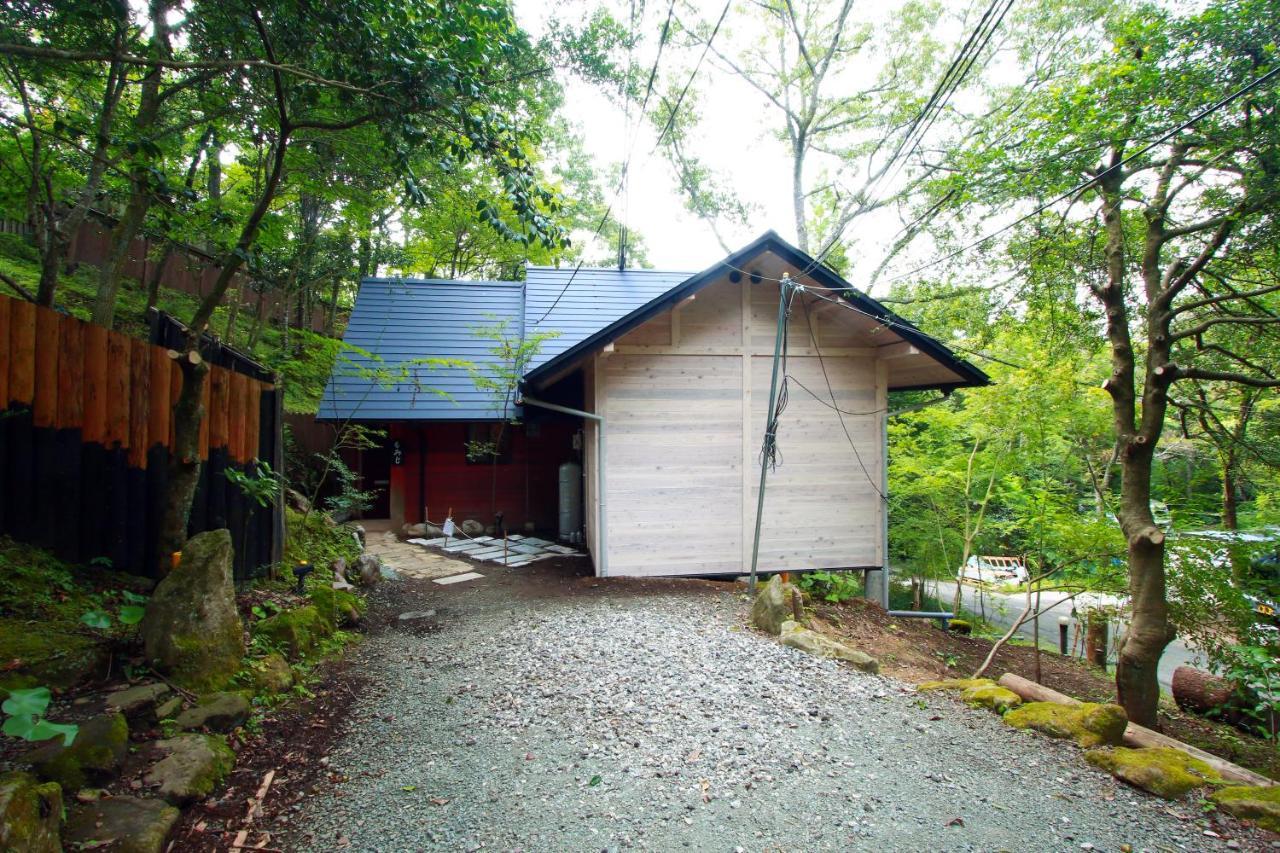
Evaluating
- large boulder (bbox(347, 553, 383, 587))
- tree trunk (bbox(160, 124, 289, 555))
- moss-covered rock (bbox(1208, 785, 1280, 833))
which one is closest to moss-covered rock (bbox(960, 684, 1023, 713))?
moss-covered rock (bbox(1208, 785, 1280, 833))

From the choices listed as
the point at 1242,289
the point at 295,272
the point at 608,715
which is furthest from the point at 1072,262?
the point at 295,272

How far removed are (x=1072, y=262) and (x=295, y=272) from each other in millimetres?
13810

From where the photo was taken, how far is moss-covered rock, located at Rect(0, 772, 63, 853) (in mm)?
1627

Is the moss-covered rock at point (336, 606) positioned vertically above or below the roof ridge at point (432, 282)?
below

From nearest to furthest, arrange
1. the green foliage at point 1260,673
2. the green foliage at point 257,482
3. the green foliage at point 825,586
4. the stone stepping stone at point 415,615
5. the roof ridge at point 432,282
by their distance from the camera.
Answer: the green foliage at point 257,482, the green foliage at point 1260,673, the stone stepping stone at point 415,615, the green foliage at point 825,586, the roof ridge at point 432,282

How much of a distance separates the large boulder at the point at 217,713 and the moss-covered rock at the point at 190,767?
0.13 meters

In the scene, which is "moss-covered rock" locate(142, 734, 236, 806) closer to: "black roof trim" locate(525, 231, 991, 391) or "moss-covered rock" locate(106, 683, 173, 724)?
"moss-covered rock" locate(106, 683, 173, 724)

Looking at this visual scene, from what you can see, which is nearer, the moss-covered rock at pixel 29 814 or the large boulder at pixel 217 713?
the moss-covered rock at pixel 29 814

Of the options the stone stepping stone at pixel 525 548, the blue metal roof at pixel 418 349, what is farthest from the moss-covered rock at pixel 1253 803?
the blue metal roof at pixel 418 349

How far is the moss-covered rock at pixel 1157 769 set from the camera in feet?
9.29

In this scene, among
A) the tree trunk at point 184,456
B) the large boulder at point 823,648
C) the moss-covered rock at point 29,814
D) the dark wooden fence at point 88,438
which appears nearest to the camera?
the moss-covered rock at point 29,814

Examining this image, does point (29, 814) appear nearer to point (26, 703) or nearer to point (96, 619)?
point (26, 703)

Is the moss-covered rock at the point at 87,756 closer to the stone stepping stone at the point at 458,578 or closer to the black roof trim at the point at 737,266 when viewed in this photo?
the stone stepping stone at the point at 458,578

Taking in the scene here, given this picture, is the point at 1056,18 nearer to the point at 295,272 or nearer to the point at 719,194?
the point at 719,194
